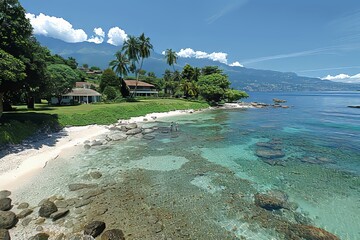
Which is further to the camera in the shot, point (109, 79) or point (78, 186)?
point (109, 79)

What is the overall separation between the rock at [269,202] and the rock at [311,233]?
1541 millimetres

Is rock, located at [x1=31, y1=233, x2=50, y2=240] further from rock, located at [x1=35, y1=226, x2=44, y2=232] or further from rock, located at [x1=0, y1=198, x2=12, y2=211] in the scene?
rock, located at [x1=0, y1=198, x2=12, y2=211]

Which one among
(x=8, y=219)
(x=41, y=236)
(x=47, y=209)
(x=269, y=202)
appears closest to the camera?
(x=41, y=236)

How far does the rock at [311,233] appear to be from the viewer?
866 centimetres

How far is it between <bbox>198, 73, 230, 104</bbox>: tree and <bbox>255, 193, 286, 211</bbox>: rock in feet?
196

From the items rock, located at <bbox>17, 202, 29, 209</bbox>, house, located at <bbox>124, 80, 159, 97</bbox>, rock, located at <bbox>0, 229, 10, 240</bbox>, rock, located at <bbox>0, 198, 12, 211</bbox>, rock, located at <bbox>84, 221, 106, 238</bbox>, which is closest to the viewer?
rock, located at <bbox>0, 229, 10, 240</bbox>

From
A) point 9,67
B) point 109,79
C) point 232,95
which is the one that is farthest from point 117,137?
point 232,95

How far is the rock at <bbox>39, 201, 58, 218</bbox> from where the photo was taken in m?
9.70

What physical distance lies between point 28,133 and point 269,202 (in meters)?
23.7

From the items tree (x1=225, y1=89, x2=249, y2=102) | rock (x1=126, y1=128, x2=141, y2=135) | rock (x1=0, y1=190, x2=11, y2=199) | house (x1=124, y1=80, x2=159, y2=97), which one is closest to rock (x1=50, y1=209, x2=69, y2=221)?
rock (x1=0, y1=190, x2=11, y2=199)

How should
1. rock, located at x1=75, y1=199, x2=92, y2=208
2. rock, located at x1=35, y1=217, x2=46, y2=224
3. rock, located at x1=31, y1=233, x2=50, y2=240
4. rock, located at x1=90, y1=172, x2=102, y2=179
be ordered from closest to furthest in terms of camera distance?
rock, located at x1=31, y1=233, x2=50, y2=240 < rock, located at x1=35, y1=217, x2=46, y2=224 < rock, located at x1=75, y1=199, x2=92, y2=208 < rock, located at x1=90, y1=172, x2=102, y2=179

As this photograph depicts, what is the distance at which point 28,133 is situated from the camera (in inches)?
864

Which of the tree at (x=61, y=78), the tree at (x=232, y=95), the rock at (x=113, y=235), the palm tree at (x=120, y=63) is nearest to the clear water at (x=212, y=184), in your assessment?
the rock at (x=113, y=235)

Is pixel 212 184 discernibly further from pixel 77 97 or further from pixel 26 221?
pixel 77 97
